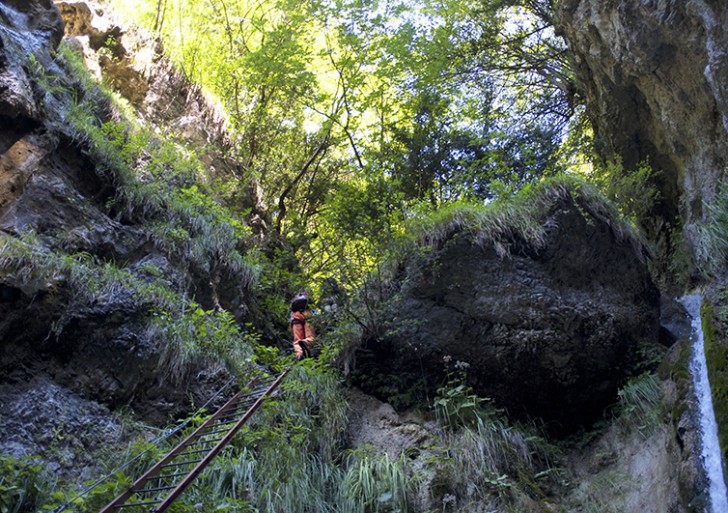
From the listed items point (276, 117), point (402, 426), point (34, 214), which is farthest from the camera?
point (276, 117)

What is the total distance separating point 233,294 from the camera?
31.7 ft

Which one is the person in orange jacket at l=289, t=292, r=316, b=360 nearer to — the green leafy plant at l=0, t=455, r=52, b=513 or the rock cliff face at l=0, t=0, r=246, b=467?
the rock cliff face at l=0, t=0, r=246, b=467

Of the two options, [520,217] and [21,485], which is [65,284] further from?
[520,217]

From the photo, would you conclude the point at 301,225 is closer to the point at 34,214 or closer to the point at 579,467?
the point at 34,214

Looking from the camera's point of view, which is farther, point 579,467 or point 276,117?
point 276,117

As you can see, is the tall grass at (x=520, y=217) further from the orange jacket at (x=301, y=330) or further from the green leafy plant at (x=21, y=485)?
the green leafy plant at (x=21, y=485)

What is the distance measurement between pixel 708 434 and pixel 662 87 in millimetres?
6036

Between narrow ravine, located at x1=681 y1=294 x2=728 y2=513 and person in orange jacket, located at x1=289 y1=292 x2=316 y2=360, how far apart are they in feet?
16.3

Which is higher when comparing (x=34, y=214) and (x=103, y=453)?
(x=34, y=214)

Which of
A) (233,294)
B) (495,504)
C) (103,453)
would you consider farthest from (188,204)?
(495,504)

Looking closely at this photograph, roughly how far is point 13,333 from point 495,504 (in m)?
5.12

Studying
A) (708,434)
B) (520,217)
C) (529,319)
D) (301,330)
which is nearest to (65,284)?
(301,330)

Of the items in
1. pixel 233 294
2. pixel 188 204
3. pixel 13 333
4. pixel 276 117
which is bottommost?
pixel 13 333

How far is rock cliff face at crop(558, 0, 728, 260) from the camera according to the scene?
8.11 m
